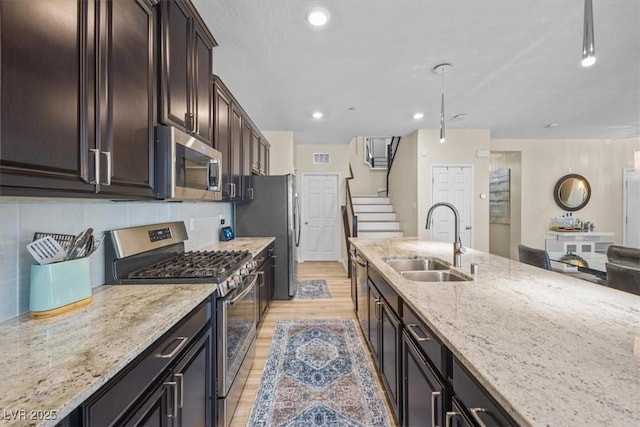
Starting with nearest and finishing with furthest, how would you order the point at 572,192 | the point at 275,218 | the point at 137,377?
the point at 137,377, the point at 275,218, the point at 572,192

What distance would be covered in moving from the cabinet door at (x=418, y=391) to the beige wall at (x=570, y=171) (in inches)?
240

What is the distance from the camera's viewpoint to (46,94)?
2.82 ft

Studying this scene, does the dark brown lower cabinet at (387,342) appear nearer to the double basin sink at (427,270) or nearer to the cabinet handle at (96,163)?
the double basin sink at (427,270)

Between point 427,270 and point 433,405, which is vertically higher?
point 427,270

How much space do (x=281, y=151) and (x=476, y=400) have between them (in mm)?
5154

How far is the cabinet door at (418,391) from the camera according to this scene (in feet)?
3.46

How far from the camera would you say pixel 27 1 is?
0.81 m

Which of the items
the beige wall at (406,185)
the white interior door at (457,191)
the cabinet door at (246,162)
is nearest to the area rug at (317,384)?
the cabinet door at (246,162)

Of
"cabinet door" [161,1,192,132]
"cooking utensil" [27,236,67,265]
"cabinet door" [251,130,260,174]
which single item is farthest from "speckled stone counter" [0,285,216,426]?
"cabinet door" [251,130,260,174]

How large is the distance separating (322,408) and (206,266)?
48.1 inches

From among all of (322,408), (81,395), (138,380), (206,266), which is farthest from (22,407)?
(322,408)

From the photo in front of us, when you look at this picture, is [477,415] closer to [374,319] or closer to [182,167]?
[374,319]

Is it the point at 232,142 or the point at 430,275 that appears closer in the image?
the point at 430,275

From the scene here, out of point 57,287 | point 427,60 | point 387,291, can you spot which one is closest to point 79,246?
point 57,287
